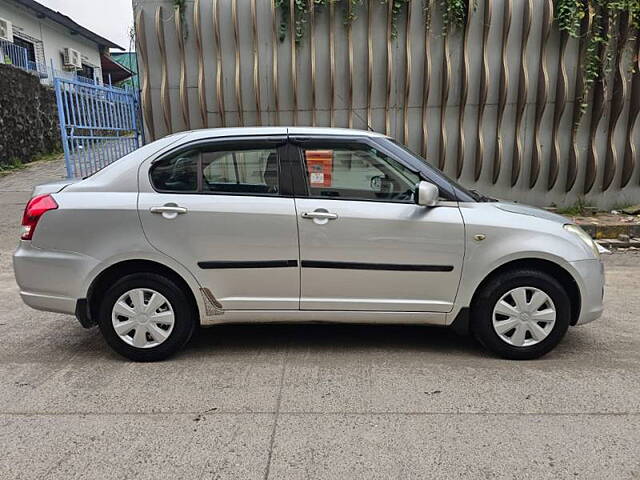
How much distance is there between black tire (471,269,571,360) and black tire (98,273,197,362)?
2.04 meters

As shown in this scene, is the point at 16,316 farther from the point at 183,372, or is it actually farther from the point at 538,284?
the point at 538,284

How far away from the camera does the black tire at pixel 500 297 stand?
336 cm

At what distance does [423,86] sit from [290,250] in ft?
17.1

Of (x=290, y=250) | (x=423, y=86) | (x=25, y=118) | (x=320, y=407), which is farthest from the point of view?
(x=25, y=118)

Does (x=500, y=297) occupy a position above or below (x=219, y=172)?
below

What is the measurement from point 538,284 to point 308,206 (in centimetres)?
167

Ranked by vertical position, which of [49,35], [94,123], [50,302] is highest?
[49,35]

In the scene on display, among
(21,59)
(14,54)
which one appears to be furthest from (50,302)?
(21,59)

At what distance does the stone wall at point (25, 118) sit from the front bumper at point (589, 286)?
1428cm

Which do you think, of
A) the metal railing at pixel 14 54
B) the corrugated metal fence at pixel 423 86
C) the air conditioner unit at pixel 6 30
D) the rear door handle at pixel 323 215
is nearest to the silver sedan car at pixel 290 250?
the rear door handle at pixel 323 215

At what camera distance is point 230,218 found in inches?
131

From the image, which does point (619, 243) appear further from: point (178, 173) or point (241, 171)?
point (178, 173)

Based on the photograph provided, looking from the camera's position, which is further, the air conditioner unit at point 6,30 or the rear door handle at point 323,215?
the air conditioner unit at point 6,30

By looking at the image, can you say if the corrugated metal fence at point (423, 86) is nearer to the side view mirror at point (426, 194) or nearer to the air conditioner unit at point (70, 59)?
the side view mirror at point (426, 194)
